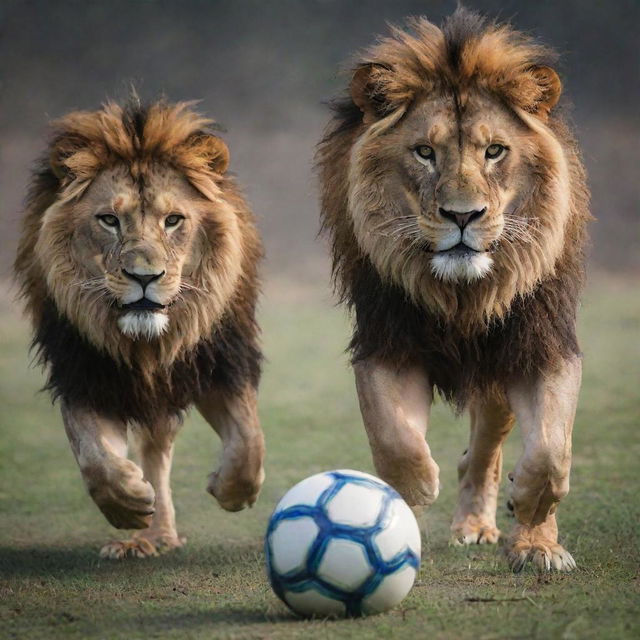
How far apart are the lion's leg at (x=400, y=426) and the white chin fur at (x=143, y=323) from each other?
0.70 m

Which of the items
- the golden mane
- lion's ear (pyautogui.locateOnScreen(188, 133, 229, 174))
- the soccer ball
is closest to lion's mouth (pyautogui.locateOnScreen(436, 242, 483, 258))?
the golden mane

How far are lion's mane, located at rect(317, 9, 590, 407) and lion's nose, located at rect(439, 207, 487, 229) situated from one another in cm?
19

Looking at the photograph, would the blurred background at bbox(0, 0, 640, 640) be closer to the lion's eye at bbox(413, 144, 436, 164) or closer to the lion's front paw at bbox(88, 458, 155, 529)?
the lion's front paw at bbox(88, 458, 155, 529)

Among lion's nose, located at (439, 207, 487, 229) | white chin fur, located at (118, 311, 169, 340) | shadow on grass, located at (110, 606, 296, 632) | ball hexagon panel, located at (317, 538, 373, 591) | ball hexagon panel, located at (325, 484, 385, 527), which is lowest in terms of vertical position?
shadow on grass, located at (110, 606, 296, 632)

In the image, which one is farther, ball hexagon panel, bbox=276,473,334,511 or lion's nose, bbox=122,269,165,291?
lion's nose, bbox=122,269,165,291

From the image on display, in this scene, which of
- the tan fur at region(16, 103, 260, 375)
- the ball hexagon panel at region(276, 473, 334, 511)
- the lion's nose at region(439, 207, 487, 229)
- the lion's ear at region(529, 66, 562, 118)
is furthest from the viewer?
the tan fur at region(16, 103, 260, 375)

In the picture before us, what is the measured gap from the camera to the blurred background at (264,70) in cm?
1496

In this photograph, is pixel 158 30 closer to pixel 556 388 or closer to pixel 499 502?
pixel 499 502

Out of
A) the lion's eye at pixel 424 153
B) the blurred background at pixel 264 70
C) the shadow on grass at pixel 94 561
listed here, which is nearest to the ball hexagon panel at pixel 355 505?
the lion's eye at pixel 424 153

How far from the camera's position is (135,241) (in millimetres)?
4289

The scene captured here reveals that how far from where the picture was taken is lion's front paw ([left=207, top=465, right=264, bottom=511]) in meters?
4.67

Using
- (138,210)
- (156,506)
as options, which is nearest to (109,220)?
(138,210)

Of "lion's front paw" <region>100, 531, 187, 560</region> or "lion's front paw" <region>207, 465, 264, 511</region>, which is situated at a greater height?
"lion's front paw" <region>207, 465, 264, 511</region>

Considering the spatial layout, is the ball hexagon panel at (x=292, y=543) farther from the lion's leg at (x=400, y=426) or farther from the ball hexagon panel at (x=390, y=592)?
the lion's leg at (x=400, y=426)
